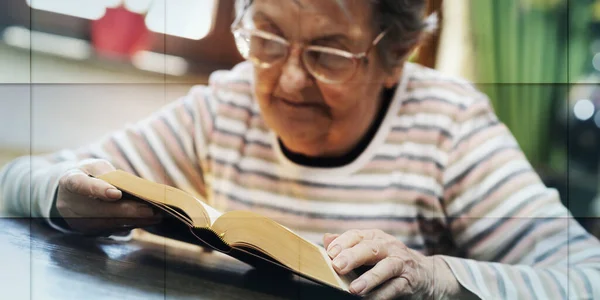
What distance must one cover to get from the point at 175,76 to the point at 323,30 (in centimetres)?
46

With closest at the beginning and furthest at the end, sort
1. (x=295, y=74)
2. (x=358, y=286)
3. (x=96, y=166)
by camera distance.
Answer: (x=358, y=286) < (x=295, y=74) < (x=96, y=166)

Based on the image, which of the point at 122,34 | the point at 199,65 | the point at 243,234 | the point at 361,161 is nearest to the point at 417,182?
the point at 361,161

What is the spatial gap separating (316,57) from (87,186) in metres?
0.76

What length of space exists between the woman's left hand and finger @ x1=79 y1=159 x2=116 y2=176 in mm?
672

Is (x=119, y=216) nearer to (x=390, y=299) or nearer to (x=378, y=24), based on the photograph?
(x=390, y=299)

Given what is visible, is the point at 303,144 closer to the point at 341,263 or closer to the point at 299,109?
the point at 299,109

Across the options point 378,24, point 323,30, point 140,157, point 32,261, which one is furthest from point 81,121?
point 378,24

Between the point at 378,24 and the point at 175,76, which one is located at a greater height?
the point at 378,24

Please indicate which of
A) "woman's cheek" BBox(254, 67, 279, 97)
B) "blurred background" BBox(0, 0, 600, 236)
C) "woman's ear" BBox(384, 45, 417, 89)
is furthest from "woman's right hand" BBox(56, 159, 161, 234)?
"woman's ear" BBox(384, 45, 417, 89)

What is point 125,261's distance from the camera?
1.74m

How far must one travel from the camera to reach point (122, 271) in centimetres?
170

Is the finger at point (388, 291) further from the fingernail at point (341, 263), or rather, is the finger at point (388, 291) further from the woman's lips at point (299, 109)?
the woman's lips at point (299, 109)

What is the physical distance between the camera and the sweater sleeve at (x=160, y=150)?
1794 millimetres

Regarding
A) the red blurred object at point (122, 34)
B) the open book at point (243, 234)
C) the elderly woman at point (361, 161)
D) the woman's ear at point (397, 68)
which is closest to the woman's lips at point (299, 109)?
the elderly woman at point (361, 161)
